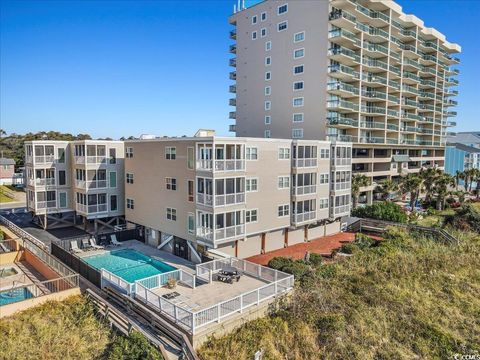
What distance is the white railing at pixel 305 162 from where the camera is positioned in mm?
29578

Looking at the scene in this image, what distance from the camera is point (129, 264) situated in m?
26.2

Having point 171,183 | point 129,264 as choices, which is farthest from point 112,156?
point 129,264

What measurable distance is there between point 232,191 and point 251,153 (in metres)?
3.49

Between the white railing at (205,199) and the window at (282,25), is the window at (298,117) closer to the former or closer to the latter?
the window at (282,25)

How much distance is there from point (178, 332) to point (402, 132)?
54.3 meters

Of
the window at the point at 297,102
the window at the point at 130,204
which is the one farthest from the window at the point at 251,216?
the window at the point at 297,102

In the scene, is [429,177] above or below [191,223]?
above

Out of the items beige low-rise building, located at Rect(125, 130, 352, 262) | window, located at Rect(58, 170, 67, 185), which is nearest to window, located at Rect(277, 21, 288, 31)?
beige low-rise building, located at Rect(125, 130, 352, 262)

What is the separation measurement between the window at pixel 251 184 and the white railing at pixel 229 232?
9.39 feet

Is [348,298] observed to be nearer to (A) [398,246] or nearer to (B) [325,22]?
(A) [398,246]

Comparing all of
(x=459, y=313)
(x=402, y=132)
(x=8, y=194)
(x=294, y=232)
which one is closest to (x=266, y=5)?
(x=402, y=132)

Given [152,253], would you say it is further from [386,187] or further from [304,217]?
[386,187]

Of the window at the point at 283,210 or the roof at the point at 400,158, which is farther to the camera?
the roof at the point at 400,158

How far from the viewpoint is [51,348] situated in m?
15.6
